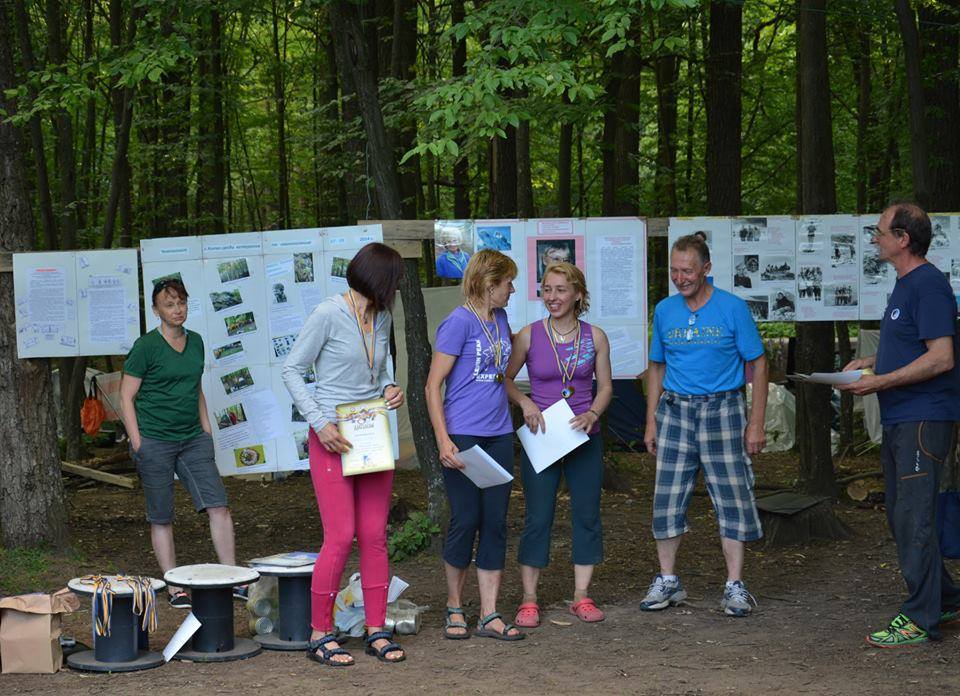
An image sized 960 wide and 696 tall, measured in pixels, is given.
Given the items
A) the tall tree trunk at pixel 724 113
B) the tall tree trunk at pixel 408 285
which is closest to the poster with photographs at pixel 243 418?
the tall tree trunk at pixel 408 285

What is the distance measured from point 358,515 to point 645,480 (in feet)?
23.3

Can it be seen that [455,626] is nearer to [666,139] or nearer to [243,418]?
[243,418]

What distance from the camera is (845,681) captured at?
14.8ft

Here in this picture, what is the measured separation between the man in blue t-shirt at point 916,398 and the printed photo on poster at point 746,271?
77.6 inches

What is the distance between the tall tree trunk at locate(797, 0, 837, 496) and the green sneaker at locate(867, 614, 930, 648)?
3875 mm

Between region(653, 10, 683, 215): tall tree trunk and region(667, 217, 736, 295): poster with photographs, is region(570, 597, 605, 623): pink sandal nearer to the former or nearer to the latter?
region(667, 217, 736, 295): poster with photographs

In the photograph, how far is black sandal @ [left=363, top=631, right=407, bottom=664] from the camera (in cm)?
489

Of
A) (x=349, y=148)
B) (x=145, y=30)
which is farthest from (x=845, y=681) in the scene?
(x=349, y=148)

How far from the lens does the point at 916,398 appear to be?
4875mm

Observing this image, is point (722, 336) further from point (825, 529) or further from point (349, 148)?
point (349, 148)

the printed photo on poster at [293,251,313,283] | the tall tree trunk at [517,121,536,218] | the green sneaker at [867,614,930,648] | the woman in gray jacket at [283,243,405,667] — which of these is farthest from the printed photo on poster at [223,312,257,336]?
the tall tree trunk at [517,121,536,218]

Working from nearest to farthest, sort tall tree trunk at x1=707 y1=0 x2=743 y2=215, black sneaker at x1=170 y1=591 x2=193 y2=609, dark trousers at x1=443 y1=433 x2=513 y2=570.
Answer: dark trousers at x1=443 y1=433 x2=513 y2=570 → black sneaker at x1=170 y1=591 x2=193 y2=609 → tall tree trunk at x1=707 y1=0 x2=743 y2=215

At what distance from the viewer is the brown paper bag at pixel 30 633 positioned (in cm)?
475

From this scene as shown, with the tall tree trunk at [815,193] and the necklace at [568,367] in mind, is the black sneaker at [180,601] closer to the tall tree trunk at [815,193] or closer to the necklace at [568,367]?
the necklace at [568,367]
